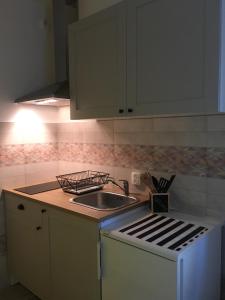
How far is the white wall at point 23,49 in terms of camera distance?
2.09 metres

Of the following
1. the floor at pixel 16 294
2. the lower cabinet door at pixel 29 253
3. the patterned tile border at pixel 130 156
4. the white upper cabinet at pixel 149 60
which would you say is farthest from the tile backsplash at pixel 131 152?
the white upper cabinet at pixel 149 60

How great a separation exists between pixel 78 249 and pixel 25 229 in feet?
2.02

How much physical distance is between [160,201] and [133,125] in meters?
0.62

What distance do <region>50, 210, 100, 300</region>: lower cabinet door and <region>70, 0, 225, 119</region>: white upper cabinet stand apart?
72cm

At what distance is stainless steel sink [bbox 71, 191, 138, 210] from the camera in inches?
Answer: 74.2

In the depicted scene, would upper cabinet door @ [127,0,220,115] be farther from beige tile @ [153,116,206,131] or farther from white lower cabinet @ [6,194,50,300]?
white lower cabinet @ [6,194,50,300]

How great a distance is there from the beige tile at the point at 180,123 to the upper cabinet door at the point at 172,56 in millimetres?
326

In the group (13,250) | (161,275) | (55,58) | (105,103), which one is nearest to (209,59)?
(105,103)

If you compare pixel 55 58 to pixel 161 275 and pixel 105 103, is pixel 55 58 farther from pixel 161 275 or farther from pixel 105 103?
pixel 161 275

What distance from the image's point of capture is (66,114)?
2.44m

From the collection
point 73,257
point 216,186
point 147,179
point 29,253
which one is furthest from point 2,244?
point 216,186

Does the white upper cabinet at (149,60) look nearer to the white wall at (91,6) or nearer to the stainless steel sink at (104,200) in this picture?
the white wall at (91,6)

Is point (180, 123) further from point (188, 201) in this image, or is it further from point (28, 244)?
point (28, 244)

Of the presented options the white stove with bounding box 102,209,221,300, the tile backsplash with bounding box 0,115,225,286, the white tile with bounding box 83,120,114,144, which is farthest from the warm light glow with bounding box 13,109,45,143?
the white stove with bounding box 102,209,221,300
